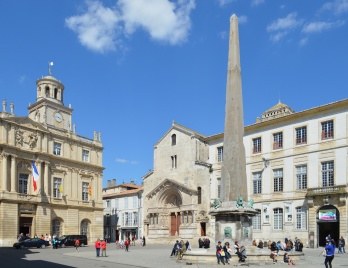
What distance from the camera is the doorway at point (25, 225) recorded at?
40.4m

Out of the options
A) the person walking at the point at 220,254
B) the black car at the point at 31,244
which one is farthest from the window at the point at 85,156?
the person walking at the point at 220,254

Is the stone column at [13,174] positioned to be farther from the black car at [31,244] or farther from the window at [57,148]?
the black car at [31,244]

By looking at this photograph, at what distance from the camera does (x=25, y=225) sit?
1604 inches

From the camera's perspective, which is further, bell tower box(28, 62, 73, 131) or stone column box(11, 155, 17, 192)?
bell tower box(28, 62, 73, 131)

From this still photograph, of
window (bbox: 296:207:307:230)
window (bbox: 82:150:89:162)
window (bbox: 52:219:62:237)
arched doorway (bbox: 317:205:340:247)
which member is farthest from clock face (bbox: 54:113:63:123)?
arched doorway (bbox: 317:205:340:247)

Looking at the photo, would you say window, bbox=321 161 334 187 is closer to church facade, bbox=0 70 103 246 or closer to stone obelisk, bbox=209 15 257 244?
stone obelisk, bbox=209 15 257 244

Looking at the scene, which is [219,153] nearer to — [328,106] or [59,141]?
[328,106]

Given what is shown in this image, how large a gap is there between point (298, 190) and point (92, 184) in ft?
76.6

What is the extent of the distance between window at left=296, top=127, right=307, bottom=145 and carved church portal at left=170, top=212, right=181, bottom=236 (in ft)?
51.8

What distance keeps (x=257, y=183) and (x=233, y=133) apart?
18894mm

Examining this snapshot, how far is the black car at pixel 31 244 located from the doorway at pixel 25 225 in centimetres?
493

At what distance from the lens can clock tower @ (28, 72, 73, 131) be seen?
155 ft

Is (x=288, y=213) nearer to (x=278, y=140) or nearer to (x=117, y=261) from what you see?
(x=278, y=140)

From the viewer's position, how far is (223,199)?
19.5 m
